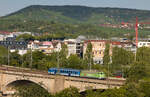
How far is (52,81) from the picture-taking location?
6625 centimetres

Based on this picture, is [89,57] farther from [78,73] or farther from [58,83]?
[58,83]

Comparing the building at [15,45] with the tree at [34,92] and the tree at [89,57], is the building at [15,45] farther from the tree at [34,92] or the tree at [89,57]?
the tree at [34,92]

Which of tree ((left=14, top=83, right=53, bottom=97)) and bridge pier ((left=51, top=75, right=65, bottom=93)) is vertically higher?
bridge pier ((left=51, top=75, right=65, bottom=93))

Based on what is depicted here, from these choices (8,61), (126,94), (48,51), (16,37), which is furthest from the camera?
(16,37)

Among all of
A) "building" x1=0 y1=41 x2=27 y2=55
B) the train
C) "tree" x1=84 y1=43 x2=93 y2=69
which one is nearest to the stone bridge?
the train

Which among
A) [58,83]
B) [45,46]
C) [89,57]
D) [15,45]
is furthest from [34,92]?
[15,45]

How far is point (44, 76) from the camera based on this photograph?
67562 millimetres

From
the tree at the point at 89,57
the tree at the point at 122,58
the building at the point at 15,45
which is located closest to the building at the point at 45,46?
the building at the point at 15,45

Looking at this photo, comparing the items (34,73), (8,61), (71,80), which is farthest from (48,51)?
(71,80)

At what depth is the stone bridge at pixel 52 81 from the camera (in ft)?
198

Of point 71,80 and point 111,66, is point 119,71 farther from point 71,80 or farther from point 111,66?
point 71,80

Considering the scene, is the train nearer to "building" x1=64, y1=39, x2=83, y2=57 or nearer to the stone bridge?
the stone bridge

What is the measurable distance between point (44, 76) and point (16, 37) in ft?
291

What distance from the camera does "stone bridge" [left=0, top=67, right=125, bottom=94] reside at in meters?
60.3
